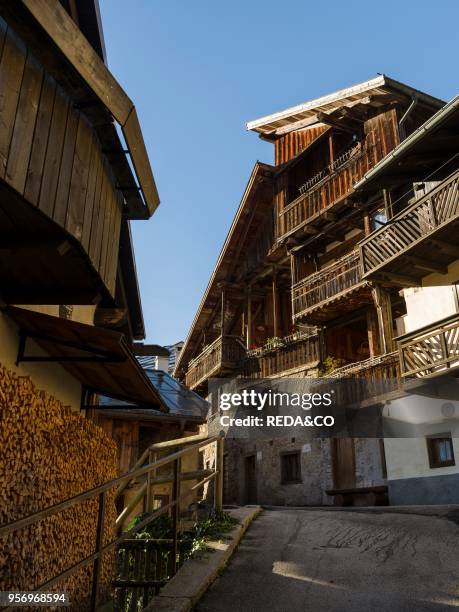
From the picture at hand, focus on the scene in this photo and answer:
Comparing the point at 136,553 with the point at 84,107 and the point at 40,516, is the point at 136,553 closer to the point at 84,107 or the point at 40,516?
the point at 40,516

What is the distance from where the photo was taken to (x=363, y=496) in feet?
55.1

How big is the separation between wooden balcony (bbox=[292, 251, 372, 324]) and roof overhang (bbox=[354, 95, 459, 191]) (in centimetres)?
241

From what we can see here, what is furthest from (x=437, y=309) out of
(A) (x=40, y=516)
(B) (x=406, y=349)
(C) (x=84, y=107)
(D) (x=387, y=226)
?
(A) (x=40, y=516)

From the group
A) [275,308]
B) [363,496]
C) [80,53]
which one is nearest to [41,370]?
[80,53]

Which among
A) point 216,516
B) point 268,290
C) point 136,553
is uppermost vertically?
point 268,290

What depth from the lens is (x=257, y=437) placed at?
23.0 metres

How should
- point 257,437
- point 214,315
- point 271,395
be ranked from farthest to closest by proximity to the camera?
point 214,315, point 257,437, point 271,395

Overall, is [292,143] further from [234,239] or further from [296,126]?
[234,239]

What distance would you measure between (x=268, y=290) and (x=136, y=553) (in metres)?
18.3

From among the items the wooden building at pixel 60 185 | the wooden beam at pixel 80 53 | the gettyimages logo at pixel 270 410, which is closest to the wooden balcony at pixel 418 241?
the gettyimages logo at pixel 270 410

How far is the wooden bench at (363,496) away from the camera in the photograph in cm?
1617

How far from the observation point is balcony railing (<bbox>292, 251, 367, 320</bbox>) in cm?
1791

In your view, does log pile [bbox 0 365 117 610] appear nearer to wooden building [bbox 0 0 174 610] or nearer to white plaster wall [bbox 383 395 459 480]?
wooden building [bbox 0 0 174 610]

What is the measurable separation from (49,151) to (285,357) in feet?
56.9
